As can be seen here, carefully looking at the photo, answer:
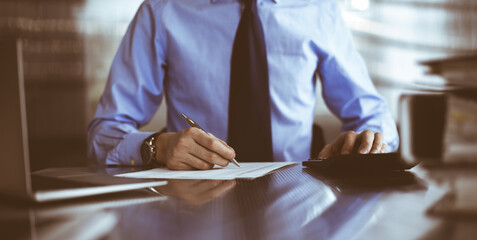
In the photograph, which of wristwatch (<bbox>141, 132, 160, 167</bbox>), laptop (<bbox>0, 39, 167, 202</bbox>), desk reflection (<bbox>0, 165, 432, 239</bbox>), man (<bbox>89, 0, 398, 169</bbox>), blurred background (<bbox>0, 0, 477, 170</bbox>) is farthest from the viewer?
blurred background (<bbox>0, 0, 477, 170</bbox>)

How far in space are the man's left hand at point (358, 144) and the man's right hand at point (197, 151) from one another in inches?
10.5

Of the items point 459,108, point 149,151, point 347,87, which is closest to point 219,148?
point 149,151

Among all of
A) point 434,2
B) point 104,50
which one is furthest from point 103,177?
point 434,2

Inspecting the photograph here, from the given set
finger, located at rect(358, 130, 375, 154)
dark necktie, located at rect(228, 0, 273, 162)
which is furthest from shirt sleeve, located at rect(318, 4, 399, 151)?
finger, located at rect(358, 130, 375, 154)

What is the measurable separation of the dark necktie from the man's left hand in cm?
25

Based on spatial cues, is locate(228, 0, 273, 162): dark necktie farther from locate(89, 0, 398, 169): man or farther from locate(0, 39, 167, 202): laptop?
locate(0, 39, 167, 202): laptop

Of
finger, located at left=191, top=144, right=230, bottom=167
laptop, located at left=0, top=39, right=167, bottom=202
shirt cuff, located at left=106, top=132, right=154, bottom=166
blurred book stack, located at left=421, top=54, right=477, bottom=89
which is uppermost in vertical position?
blurred book stack, located at left=421, top=54, right=477, bottom=89

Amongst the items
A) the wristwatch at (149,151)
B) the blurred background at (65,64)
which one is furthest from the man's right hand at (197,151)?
the blurred background at (65,64)

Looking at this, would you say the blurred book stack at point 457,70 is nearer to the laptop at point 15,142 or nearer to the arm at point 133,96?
the laptop at point 15,142

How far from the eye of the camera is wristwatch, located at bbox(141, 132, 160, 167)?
3.28 ft

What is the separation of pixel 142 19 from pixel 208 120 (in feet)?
1.34

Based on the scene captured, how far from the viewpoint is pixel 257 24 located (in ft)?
4.28

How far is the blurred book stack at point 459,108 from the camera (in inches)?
16.1

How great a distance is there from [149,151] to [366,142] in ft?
1.65
